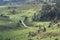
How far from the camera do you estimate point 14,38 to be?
140000 mm

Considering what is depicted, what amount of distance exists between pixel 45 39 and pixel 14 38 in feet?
82.0

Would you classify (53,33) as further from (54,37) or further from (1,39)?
(1,39)

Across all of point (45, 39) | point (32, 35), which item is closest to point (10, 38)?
point (32, 35)

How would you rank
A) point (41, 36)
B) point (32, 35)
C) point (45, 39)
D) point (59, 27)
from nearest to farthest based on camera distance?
1. point (45, 39)
2. point (41, 36)
3. point (32, 35)
4. point (59, 27)

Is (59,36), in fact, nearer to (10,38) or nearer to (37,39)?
(37,39)

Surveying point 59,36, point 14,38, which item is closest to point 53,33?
point 59,36

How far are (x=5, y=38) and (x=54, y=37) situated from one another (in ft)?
112

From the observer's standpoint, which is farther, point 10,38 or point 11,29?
point 11,29

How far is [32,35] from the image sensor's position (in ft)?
468

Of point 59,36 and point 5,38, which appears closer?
point 59,36

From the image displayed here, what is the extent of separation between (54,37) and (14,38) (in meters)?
29.0

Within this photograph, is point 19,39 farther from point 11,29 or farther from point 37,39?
point 11,29

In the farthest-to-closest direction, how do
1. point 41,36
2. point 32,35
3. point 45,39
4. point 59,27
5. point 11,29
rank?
point 11,29
point 59,27
point 32,35
point 41,36
point 45,39

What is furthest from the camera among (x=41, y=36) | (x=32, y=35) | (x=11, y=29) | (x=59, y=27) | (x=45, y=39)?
(x=11, y=29)
